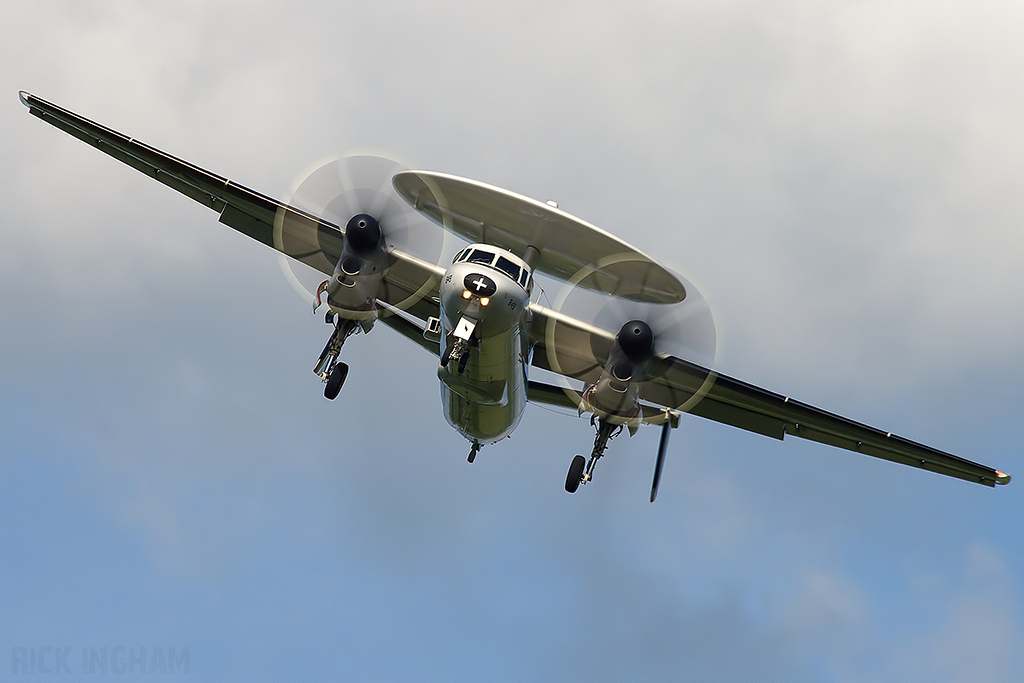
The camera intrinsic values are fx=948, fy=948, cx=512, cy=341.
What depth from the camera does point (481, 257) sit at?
16.0m

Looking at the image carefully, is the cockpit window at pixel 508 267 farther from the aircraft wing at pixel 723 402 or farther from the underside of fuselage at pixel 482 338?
the aircraft wing at pixel 723 402

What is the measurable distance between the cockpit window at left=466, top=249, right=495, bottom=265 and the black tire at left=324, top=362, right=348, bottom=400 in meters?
4.82

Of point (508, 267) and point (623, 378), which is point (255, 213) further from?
point (623, 378)

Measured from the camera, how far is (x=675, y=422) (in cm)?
1958

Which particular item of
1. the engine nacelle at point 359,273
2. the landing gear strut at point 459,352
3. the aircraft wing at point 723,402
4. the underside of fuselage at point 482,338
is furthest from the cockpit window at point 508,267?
the engine nacelle at point 359,273

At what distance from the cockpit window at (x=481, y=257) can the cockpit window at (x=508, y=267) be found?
0.50ft

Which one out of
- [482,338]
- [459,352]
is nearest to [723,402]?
[482,338]

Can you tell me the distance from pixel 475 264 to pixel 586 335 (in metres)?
3.92

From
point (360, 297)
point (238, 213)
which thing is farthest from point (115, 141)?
point (360, 297)

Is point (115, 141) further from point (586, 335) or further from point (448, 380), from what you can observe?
point (586, 335)

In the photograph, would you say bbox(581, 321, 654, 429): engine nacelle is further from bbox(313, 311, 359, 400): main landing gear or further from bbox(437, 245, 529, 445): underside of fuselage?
bbox(313, 311, 359, 400): main landing gear

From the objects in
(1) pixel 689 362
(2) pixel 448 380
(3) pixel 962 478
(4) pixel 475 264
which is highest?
(3) pixel 962 478

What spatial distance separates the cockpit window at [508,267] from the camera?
16.1 metres

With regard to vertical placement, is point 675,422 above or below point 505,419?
above
